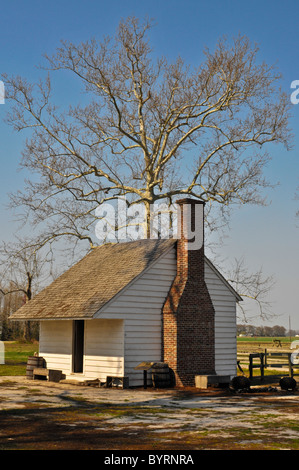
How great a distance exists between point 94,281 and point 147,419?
34.4 feet

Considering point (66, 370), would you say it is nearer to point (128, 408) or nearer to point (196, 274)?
point (196, 274)

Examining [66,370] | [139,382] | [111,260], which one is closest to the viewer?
[139,382]

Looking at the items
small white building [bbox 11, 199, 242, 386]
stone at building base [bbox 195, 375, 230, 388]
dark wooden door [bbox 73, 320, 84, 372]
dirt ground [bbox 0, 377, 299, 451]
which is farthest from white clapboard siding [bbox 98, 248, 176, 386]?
dark wooden door [bbox 73, 320, 84, 372]

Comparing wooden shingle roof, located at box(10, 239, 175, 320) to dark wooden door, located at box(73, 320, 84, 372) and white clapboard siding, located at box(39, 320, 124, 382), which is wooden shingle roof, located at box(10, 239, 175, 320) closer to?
white clapboard siding, located at box(39, 320, 124, 382)

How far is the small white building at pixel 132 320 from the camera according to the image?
1994 centimetres

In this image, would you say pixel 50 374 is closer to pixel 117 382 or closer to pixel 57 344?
pixel 57 344

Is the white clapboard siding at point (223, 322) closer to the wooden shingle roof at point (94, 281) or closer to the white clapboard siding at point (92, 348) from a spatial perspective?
the wooden shingle roof at point (94, 281)

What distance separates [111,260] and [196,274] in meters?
4.50

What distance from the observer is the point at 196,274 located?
835 inches

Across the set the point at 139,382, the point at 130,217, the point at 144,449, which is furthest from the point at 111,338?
the point at 130,217

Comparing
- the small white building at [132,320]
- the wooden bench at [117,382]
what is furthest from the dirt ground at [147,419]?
the small white building at [132,320]

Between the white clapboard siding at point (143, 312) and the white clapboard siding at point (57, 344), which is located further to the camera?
the white clapboard siding at point (57, 344)

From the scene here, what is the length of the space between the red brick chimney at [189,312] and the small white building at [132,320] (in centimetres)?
4

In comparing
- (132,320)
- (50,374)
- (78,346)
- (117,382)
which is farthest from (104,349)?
(50,374)
